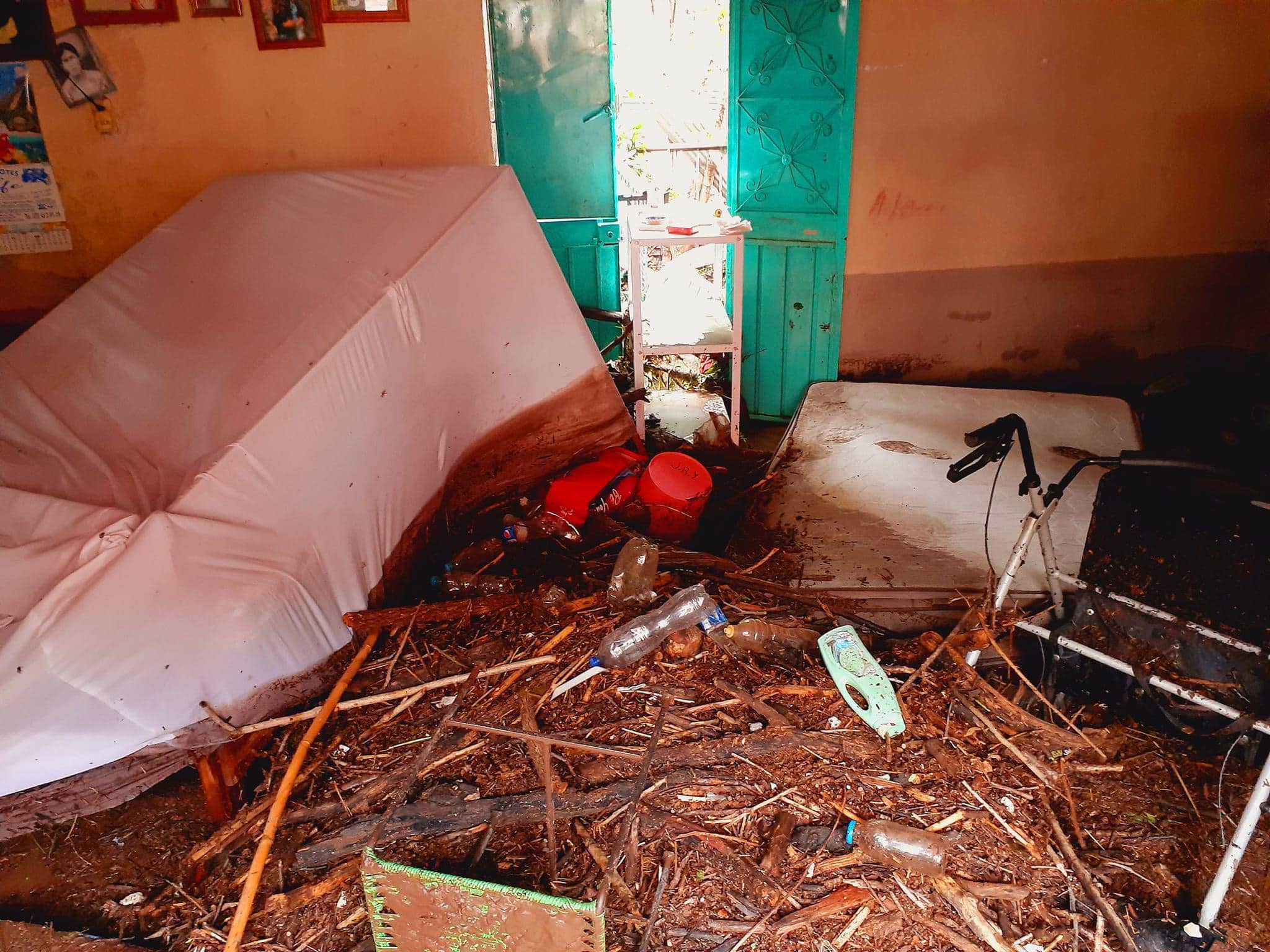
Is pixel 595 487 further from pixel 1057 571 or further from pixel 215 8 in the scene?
pixel 215 8

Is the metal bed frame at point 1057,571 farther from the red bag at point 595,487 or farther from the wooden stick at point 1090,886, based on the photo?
the red bag at point 595,487

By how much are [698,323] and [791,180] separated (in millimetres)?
989

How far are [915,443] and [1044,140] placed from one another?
1907mm

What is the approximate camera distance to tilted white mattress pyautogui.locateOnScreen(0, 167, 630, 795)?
2.32 metres

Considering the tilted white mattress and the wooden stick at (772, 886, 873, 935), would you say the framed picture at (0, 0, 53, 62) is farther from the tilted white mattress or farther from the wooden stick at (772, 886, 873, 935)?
the wooden stick at (772, 886, 873, 935)

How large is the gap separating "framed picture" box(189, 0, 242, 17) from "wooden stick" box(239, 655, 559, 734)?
11.9ft

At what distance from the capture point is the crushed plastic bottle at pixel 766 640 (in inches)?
113

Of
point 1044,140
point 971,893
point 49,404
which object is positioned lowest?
point 971,893

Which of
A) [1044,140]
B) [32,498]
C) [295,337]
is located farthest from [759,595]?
[1044,140]

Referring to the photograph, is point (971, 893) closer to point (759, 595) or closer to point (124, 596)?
point (759, 595)

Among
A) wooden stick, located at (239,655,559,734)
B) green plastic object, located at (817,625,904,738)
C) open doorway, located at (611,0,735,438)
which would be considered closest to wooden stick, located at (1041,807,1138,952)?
green plastic object, located at (817,625,904,738)

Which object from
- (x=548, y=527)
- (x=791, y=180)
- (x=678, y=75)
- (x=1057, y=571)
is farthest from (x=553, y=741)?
(x=678, y=75)

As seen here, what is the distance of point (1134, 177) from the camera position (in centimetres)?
486

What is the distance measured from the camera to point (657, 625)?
288cm
